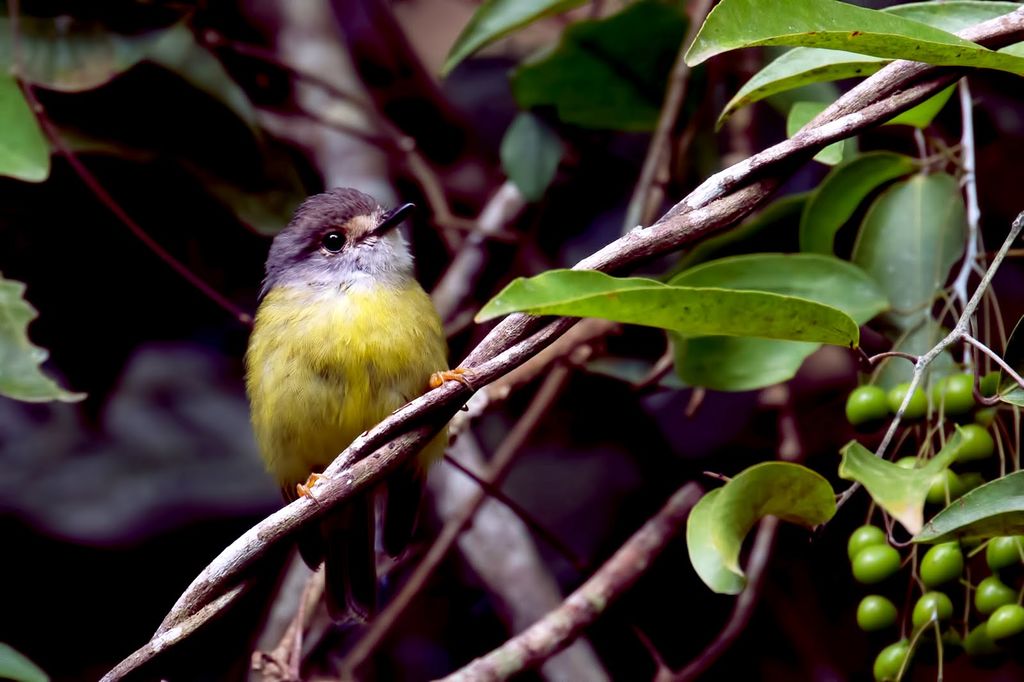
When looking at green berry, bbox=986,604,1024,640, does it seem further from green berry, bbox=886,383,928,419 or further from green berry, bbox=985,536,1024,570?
green berry, bbox=886,383,928,419

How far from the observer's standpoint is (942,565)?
1.60m

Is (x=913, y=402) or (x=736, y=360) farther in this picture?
(x=736, y=360)

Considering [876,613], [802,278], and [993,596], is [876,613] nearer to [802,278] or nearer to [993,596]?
[993,596]

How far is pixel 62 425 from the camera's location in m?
3.14

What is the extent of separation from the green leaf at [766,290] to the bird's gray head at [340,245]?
2.61 ft

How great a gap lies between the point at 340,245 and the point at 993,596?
5.37 feet

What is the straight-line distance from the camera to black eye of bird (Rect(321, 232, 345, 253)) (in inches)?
105

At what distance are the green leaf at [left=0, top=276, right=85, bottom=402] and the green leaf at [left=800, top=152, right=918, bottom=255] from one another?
140cm

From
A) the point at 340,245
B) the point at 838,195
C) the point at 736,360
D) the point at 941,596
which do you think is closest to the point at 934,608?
the point at 941,596

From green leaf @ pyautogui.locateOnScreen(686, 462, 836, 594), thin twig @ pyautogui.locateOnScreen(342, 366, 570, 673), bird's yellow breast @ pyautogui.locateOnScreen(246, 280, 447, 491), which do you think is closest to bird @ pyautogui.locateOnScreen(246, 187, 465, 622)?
bird's yellow breast @ pyautogui.locateOnScreen(246, 280, 447, 491)

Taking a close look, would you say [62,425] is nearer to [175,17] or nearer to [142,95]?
[142,95]

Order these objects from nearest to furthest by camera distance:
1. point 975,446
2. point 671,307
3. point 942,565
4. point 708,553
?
point 671,307, point 708,553, point 942,565, point 975,446

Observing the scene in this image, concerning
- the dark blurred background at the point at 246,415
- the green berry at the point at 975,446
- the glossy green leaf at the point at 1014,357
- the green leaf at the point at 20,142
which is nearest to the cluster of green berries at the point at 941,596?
the green berry at the point at 975,446

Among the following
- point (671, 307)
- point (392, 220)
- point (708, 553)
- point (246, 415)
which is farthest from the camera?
point (246, 415)
